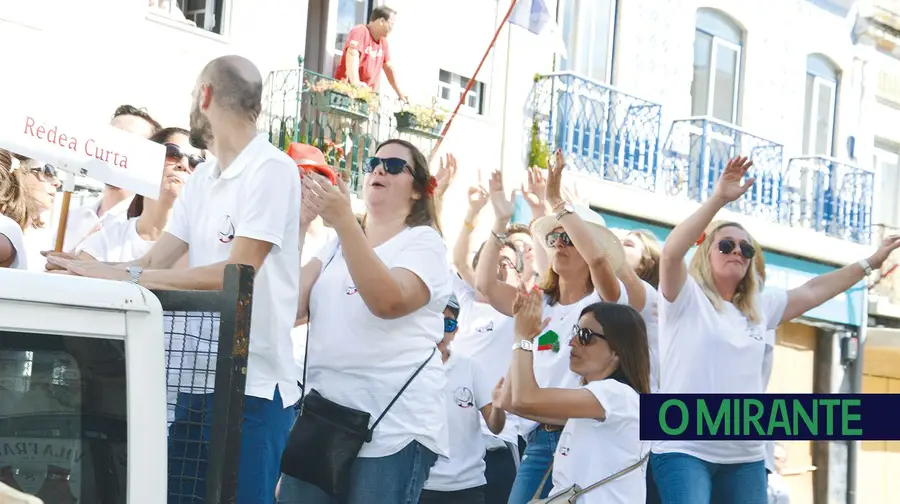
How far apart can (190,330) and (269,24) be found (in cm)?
1007

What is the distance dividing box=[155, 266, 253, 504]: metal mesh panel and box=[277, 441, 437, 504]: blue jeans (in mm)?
1354

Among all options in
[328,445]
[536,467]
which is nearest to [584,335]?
[536,467]

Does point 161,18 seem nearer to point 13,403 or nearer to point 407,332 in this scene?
point 407,332

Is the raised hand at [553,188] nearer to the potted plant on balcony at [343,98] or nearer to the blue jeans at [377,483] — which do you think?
the blue jeans at [377,483]

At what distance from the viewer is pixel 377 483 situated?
4273 mm

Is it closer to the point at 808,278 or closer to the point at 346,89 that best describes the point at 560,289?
the point at 346,89

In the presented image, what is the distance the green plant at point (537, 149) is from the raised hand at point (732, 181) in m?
10.6

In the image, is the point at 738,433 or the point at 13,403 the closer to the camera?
the point at 13,403

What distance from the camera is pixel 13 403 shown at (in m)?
2.47

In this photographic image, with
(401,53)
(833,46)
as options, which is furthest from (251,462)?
(833,46)

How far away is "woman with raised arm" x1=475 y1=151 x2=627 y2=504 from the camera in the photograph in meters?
5.36

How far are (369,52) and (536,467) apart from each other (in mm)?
8321

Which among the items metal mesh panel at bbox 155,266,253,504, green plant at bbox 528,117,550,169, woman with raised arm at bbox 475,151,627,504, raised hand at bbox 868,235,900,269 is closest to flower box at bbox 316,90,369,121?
green plant at bbox 528,117,550,169

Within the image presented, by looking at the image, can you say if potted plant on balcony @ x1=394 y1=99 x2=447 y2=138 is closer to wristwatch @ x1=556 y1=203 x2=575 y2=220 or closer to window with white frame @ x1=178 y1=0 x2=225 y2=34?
window with white frame @ x1=178 y1=0 x2=225 y2=34
